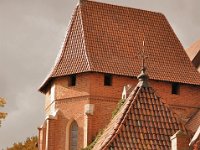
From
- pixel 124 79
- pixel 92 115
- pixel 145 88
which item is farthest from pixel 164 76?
pixel 145 88

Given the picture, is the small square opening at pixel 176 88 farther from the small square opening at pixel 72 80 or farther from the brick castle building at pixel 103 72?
the small square opening at pixel 72 80

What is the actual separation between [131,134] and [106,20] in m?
14.3

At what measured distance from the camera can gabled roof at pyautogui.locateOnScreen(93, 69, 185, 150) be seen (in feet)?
53.4

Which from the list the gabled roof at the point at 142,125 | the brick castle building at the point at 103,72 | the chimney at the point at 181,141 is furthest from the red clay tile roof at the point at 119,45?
the chimney at the point at 181,141

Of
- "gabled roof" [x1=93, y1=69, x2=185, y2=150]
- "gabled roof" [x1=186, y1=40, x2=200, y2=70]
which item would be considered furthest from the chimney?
"gabled roof" [x1=186, y1=40, x2=200, y2=70]

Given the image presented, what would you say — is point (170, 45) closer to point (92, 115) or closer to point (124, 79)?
point (124, 79)

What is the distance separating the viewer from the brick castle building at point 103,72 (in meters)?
27.7

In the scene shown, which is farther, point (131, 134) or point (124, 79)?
point (124, 79)

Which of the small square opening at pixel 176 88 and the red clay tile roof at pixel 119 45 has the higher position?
the red clay tile roof at pixel 119 45

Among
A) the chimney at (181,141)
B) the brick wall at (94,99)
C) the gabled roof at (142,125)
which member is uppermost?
the brick wall at (94,99)

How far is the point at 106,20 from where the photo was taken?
30188 mm

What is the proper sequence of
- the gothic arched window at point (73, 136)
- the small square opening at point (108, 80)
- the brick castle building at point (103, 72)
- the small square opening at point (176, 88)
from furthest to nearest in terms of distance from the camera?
the small square opening at point (176, 88)
the small square opening at point (108, 80)
the gothic arched window at point (73, 136)
the brick castle building at point (103, 72)

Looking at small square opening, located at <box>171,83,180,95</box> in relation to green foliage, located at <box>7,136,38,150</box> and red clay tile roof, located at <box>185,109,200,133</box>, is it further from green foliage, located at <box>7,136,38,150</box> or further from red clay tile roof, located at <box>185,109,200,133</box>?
green foliage, located at <box>7,136,38,150</box>

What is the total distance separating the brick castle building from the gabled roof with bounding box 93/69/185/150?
941cm
